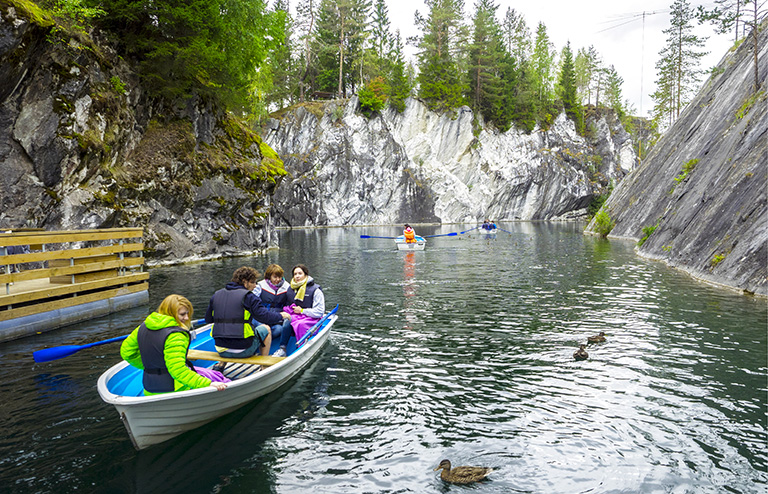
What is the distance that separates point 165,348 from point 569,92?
10607 centimetres

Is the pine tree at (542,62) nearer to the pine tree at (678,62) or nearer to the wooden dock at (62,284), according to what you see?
the pine tree at (678,62)

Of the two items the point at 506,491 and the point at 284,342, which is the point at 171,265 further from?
the point at 506,491

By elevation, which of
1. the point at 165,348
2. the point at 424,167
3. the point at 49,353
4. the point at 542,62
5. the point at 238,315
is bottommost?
the point at 49,353

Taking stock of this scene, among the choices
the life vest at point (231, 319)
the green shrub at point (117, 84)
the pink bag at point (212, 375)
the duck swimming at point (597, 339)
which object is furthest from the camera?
the green shrub at point (117, 84)

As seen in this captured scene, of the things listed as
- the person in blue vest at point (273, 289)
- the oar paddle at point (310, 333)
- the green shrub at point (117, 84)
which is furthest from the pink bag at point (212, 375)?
the green shrub at point (117, 84)

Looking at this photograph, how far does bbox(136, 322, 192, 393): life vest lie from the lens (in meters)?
6.42

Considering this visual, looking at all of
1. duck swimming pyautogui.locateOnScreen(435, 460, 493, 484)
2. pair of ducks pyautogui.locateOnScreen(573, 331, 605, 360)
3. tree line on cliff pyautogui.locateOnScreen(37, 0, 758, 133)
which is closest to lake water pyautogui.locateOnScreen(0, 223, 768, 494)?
duck swimming pyautogui.locateOnScreen(435, 460, 493, 484)

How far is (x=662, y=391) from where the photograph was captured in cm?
874

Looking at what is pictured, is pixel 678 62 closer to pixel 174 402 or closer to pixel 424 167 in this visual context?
pixel 424 167

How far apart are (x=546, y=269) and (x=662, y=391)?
1653 cm

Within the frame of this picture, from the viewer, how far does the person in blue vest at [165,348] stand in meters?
6.42

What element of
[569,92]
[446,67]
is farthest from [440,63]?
[569,92]

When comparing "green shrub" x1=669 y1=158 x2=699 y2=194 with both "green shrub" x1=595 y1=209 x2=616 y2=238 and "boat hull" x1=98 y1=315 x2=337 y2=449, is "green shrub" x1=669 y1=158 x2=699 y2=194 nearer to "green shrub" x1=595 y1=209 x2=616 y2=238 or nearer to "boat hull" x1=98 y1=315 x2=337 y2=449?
"green shrub" x1=595 y1=209 x2=616 y2=238

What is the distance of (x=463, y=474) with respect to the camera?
6020 millimetres
